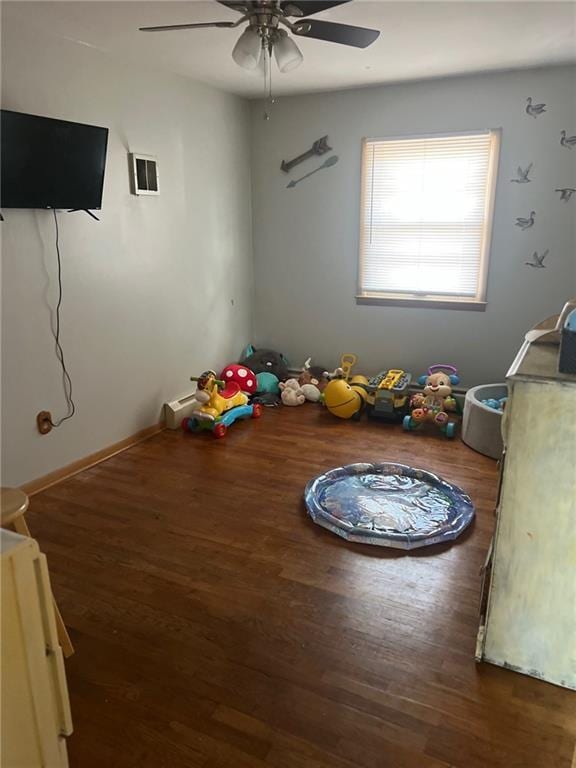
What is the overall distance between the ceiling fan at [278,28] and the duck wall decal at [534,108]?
6.43ft

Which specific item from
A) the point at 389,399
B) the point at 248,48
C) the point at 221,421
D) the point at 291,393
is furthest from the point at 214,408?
the point at 248,48

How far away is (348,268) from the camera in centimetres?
472

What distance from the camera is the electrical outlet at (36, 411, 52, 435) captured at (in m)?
3.13

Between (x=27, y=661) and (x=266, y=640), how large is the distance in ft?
3.60

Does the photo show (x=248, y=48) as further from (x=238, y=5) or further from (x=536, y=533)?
(x=536, y=533)

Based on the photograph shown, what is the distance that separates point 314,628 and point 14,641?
1.27 metres

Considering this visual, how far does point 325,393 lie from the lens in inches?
171

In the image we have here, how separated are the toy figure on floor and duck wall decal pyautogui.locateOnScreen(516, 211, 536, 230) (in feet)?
3.80

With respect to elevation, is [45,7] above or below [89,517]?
above

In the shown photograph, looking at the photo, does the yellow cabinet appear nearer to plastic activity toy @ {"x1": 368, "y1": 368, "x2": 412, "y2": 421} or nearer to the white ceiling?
the white ceiling

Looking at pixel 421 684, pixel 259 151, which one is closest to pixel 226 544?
pixel 421 684

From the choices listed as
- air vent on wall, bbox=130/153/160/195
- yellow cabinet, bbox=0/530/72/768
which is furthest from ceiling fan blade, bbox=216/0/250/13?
yellow cabinet, bbox=0/530/72/768

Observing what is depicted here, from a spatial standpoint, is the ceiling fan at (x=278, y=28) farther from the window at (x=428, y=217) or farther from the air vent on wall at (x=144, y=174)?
the window at (x=428, y=217)

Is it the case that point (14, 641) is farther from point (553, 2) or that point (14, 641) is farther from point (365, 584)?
point (553, 2)
